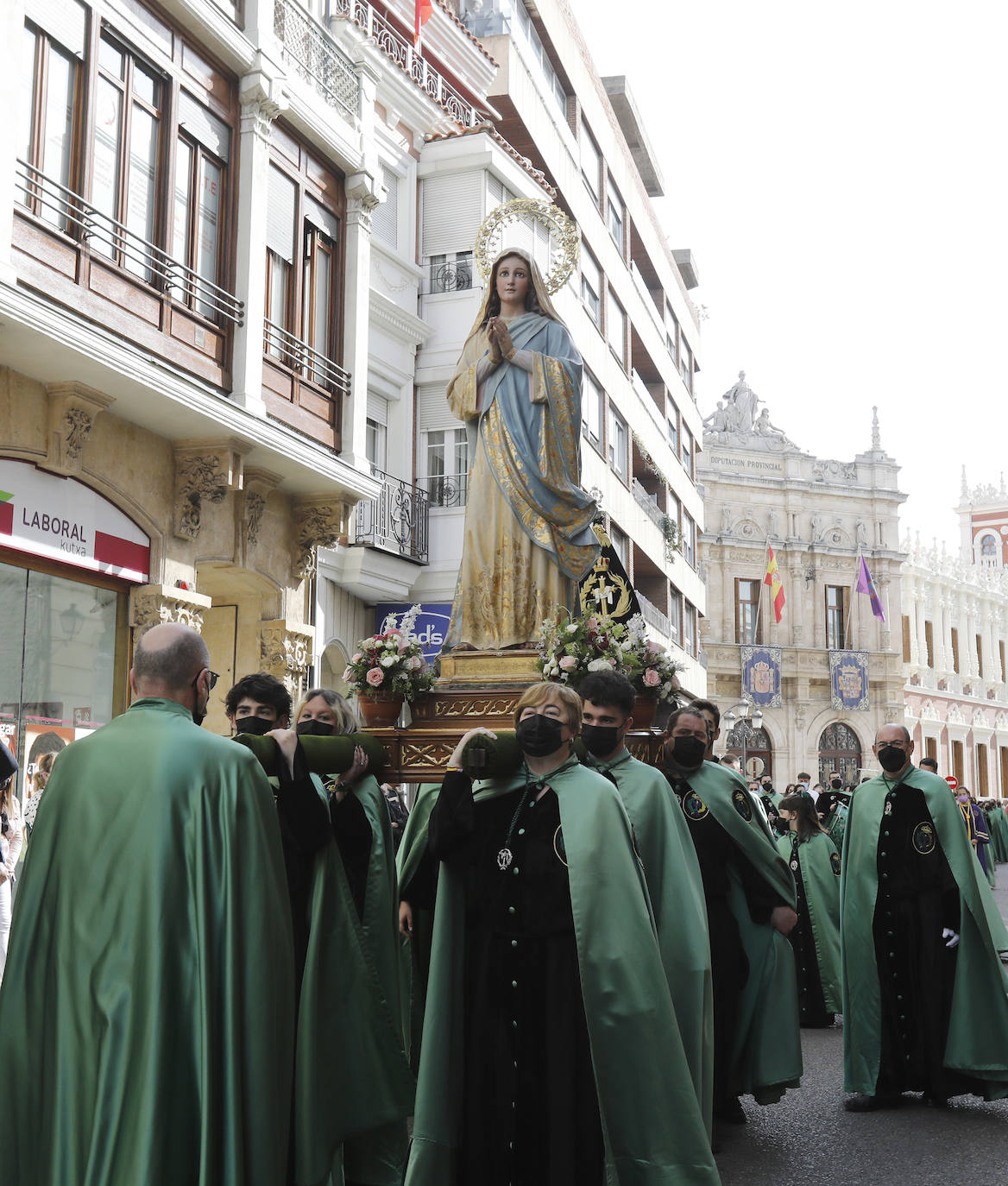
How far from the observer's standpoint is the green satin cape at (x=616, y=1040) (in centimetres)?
427

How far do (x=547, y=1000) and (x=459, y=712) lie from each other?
4.07m

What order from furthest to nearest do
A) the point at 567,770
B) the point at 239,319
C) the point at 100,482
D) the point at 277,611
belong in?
the point at 277,611 < the point at 239,319 < the point at 100,482 < the point at 567,770

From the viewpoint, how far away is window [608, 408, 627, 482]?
30281 mm

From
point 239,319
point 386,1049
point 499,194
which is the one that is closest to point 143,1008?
point 386,1049

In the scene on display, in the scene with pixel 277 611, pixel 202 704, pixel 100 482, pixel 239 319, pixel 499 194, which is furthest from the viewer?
pixel 499 194

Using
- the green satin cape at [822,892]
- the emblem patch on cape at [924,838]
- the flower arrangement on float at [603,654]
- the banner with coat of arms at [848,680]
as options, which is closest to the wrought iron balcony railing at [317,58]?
the flower arrangement on float at [603,654]

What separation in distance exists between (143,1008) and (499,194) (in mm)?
19534

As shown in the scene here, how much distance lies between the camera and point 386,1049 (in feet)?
17.3

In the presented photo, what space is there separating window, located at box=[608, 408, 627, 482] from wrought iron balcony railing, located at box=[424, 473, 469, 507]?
9.50m

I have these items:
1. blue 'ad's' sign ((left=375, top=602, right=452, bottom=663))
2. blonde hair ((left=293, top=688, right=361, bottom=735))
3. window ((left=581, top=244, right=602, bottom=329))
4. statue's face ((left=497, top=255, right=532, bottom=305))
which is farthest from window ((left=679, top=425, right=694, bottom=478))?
blonde hair ((left=293, top=688, right=361, bottom=735))

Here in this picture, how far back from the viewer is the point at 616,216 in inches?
1320

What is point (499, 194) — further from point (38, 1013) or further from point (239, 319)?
point (38, 1013)

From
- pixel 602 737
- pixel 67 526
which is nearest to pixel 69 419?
pixel 67 526

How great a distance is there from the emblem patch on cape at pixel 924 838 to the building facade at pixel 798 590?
1643 inches
